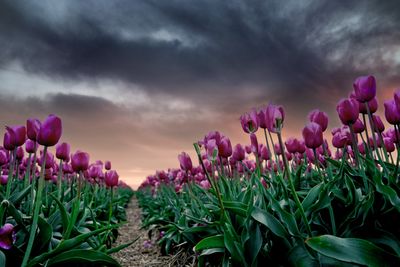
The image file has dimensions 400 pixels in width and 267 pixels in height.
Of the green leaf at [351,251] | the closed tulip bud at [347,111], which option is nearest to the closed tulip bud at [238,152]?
the closed tulip bud at [347,111]

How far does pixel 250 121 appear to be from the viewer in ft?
10.6

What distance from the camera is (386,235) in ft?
7.94

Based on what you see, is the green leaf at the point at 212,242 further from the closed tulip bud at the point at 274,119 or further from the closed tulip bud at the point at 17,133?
the closed tulip bud at the point at 17,133

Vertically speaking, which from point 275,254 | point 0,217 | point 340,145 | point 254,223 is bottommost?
point 275,254

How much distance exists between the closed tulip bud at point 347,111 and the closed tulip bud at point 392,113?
294 millimetres

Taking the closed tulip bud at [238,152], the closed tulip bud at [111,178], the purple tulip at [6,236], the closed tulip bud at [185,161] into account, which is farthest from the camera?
the closed tulip bud at [111,178]

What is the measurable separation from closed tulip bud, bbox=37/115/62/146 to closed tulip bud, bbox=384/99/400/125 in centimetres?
275

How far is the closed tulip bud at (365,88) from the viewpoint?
2955 mm

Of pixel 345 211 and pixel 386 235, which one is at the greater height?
pixel 345 211

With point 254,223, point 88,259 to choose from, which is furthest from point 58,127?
point 254,223

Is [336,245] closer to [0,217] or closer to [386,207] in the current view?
[386,207]

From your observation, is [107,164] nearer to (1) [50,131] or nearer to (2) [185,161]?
(2) [185,161]

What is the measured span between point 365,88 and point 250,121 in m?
1.04

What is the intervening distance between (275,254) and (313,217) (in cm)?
43
